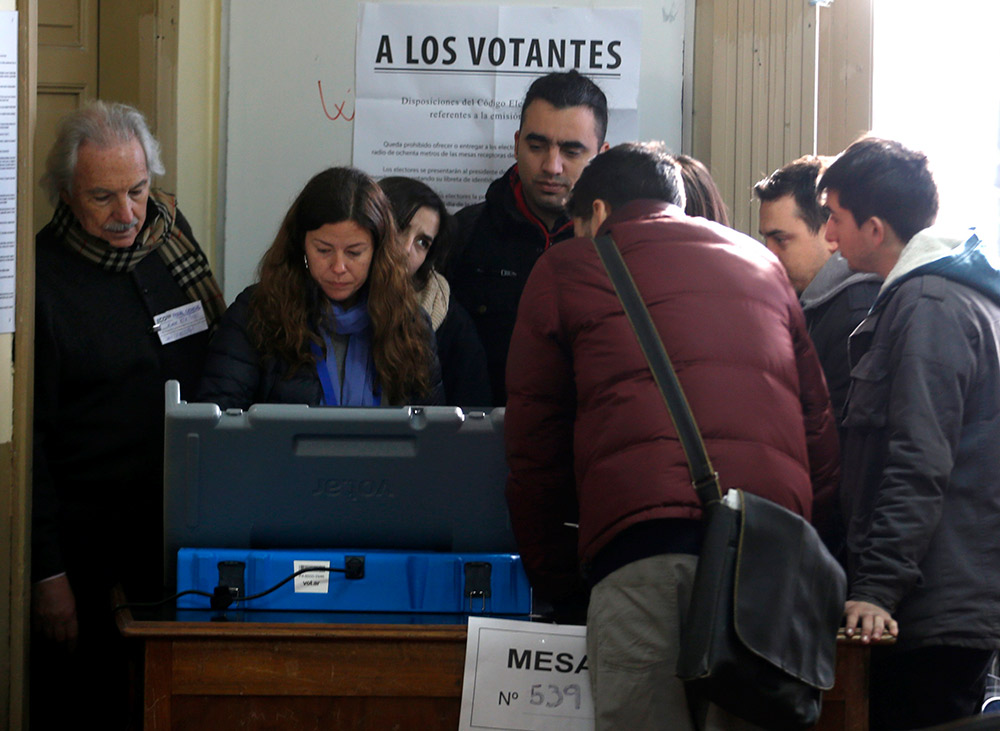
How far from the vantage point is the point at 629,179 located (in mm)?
1751

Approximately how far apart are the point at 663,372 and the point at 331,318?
0.90 metres

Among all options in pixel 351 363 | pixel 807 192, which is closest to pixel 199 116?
pixel 351 363

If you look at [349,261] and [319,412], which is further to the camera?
[349,261]

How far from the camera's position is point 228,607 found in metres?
A: 1.69

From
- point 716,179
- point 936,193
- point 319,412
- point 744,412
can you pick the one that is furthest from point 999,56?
point 319,412

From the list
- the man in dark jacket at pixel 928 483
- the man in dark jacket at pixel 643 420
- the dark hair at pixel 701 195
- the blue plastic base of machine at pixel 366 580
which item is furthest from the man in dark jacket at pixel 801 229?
the blue plastic base of machine at pixel 366 580

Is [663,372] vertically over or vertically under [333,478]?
over

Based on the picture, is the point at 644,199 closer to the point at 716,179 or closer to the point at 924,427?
the point at 924,427

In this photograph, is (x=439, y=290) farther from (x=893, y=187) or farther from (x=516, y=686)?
(x=516, y=686)

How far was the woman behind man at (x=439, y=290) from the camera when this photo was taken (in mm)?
2473

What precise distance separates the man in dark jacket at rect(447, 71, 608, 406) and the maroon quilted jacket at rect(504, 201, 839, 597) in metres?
1.15

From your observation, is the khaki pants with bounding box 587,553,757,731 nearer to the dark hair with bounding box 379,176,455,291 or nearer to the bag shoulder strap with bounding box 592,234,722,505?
the bag shoulder strap with bounding box 592,234,722,505

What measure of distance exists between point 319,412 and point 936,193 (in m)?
1.15

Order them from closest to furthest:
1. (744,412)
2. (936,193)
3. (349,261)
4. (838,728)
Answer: (744,412) < (838,728) < (936,193) < (349,261)
